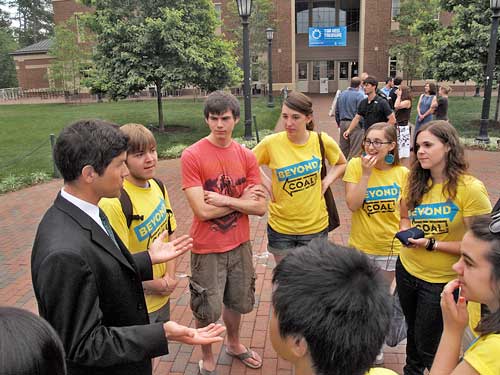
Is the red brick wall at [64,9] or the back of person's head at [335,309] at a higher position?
the red brick wall at [64,9]

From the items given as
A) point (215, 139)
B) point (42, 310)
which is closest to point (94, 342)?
point (42, 310)

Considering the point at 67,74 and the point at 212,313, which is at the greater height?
the point at 67,74

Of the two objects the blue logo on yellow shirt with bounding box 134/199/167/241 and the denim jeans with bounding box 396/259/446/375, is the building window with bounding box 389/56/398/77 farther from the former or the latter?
the blue logo on yellow shirt with bounding box 134/199/167/241

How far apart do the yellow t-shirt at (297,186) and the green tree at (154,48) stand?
11.8 metres

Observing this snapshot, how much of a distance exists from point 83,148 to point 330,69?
130 ft

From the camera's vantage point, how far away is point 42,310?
5.29ft

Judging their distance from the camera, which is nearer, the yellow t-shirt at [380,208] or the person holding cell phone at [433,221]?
the person holding cell phone at [433,221]

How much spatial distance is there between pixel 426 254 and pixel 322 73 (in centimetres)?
3855

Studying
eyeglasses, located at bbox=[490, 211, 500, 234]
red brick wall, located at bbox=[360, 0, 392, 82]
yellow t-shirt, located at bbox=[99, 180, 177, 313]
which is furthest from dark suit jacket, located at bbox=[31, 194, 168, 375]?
red brick wall, located at bbox=[360, 0, 392, 82]

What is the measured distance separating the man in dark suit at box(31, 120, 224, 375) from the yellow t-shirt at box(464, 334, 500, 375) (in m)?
→ 1.00

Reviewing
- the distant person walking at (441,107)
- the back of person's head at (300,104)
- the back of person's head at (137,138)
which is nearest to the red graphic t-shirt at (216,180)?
the back of person's head at (137,138)

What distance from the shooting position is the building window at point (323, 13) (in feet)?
126

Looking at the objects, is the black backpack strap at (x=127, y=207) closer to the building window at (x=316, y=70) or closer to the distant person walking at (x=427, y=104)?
the distant person walking at (x=427, y=104)

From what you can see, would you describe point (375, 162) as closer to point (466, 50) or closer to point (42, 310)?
point (42, 310)
